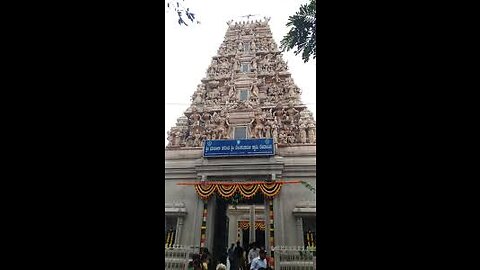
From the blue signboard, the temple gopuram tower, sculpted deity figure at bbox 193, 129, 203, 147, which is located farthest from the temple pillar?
sculpted deity figure at bbox 193, 129, 203, 147

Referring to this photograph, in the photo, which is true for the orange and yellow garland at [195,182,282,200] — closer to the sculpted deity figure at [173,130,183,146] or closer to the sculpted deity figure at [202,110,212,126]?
the sculpted deity figure at [173,130,183,146]

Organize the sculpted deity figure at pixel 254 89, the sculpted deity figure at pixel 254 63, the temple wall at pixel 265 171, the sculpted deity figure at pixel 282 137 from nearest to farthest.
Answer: the temple wall at pixel 265 171, the sculpted deity figure at pixel 282 137, the sculpted deity figure at pixel 254 89, the sculpted deity figure at pixel 254 63

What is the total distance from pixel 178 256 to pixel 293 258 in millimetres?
1937

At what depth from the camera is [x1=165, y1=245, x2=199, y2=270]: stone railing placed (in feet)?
17.6

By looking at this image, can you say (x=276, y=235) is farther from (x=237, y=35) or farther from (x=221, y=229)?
(x=237, y=35)

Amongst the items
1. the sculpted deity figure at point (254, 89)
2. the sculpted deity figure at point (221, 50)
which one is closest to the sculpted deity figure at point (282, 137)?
the sculpted deity figure at point (254, 89)

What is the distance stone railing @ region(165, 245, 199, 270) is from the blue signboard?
171cm

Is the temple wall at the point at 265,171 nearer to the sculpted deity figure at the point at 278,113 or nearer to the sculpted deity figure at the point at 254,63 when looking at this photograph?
the sculpted deity figure at the point at 278,113

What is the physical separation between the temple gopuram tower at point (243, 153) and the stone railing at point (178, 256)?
12 cm

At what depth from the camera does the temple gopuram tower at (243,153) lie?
5777 mm

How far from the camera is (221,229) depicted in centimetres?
643
